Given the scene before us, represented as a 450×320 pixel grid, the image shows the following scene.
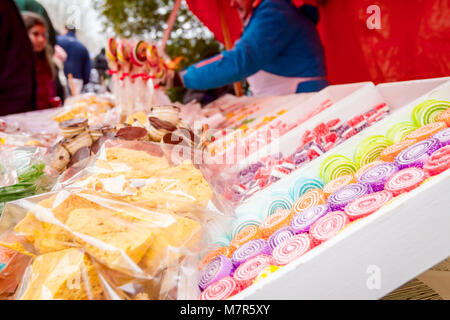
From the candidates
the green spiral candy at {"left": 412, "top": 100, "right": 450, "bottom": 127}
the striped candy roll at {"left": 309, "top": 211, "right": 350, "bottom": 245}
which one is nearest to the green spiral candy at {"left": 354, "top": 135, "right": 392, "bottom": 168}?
the green spiral candy at {"left": 412, "top": 100, "right": 450, "bottom": 127}

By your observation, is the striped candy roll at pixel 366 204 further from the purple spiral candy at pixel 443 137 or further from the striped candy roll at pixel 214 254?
the striped candy roll at pixel 214 254

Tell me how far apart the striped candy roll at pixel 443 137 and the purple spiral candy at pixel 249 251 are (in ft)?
1.60

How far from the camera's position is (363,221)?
590 mm

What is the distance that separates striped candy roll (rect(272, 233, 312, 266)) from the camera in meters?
0.65

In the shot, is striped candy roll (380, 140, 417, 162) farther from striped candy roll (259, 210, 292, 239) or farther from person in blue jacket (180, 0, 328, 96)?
person in blue jacket (180, 0, 328, 96)

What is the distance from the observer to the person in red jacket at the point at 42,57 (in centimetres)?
371

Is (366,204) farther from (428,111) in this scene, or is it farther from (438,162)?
(428,111)

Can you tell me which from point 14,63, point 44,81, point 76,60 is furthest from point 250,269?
point 76,60

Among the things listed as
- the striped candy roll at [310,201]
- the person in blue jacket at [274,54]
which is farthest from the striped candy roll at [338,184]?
the person in blue jacket at [274,54]

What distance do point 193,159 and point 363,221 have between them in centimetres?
63

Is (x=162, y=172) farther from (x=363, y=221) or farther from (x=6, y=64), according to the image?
(x=6, y=64)
